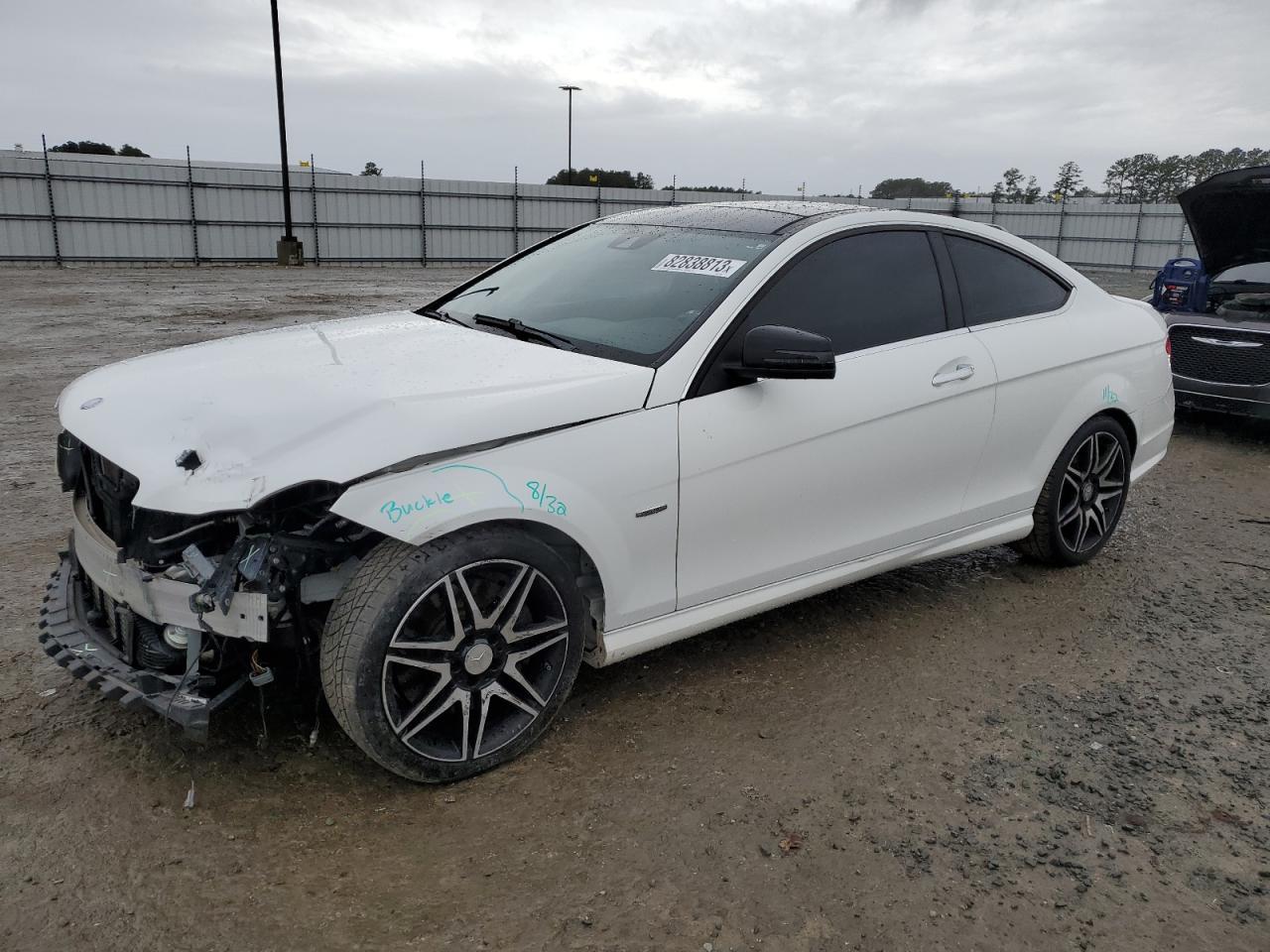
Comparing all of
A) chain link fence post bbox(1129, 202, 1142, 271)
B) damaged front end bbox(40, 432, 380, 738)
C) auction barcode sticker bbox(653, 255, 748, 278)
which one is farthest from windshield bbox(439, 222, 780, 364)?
chain link fence post bbox(1129, 202, 1142, 271)

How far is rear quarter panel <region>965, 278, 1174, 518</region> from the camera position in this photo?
12.7 feet

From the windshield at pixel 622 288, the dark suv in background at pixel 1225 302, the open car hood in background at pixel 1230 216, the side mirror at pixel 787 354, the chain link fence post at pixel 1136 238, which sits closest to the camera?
the side mirror at pixel 787 354

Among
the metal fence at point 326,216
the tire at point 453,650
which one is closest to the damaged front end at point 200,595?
the tire at point 453,650

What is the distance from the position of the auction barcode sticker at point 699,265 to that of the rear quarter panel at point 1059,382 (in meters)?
1.16

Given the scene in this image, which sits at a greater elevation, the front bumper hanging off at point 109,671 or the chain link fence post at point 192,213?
the chain link fence post at point 192,213

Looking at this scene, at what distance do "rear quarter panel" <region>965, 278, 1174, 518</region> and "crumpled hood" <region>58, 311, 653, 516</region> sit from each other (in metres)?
1.78

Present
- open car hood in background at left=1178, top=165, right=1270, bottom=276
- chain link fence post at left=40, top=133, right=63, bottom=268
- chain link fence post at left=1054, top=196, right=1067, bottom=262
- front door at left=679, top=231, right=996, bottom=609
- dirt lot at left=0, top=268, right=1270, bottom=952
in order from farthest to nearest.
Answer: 1. chain link fence post at left=1054, top=196, right=1067, bottom=262
2. chain link fence post at left=40, top=133, right=63, bottom=268
3. open car hood in background at left=1178, top=165, right=1270, bottom=276
4. front door at left=679, top=231, right=996, bottom=609
5. dirt lot at left=0, top=268, right=1270, bottom=952

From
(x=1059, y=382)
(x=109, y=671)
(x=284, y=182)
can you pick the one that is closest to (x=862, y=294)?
(x=1059, y=382)

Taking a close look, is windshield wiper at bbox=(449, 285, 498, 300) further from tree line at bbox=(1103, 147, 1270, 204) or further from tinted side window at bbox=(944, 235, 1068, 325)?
tree line at bbox=(1103, 147, 1270, 204)

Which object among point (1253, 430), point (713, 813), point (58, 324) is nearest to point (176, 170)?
point (58, 324)

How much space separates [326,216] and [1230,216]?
24573 millimetres

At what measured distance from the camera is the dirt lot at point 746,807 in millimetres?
2266

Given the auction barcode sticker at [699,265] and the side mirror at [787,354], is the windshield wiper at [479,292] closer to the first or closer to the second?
the auction barcode sticker at [699,265]

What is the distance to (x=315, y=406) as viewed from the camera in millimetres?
2617
